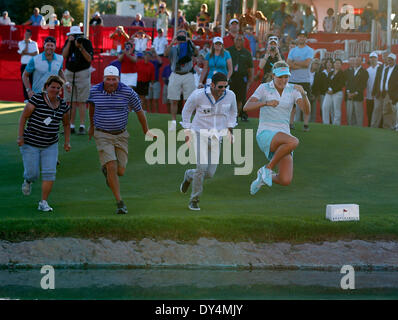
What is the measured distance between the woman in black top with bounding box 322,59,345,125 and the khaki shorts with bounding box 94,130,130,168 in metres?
13.2

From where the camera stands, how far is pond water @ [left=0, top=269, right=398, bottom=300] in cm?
886

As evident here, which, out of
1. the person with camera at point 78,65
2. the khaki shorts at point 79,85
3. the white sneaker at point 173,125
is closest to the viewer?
the person with camera at point 78,65

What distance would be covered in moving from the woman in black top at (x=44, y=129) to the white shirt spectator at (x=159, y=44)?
15.9 m

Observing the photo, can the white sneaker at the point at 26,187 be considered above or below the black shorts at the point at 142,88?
below

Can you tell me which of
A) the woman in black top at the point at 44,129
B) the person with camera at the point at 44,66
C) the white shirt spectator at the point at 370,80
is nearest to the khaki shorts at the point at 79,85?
the person with camera at the point at 44,66

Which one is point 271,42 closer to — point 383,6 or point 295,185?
point 295,185

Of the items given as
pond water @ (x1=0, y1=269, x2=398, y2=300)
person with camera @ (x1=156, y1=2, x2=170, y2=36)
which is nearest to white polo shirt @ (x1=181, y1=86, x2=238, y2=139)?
pond water @ (x1=0, y1=269, x2=398, y2=300)

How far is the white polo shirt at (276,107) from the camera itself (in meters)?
12.2

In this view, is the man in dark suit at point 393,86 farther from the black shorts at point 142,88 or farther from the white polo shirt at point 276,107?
the white polo shirt at point 276,107

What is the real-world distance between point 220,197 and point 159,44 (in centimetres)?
1474

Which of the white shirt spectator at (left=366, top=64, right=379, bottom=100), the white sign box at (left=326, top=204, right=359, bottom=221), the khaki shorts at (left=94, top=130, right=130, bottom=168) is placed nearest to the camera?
the white sign box at (left=326, top=204, right=359, bottom=221)

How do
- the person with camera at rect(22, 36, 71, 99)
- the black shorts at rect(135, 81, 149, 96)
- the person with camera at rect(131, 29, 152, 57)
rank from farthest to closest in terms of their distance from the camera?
the person with camera at rect(131, 29, 152, 57), the black shorts at rect(135, 81, 149, 96), the person with camera at rect(22, 36, 71, 99)

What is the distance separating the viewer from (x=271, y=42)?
18.9 m

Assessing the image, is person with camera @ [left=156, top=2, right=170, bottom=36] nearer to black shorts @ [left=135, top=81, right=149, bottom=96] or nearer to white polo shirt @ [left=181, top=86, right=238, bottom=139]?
black shorts @ [left=135, top=81, right=149, bottom=96]
